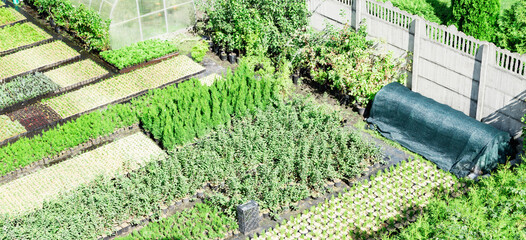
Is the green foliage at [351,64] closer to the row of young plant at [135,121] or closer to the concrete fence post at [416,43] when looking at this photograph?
the concrete fence post at [416,43]

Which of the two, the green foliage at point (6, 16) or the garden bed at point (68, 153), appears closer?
the garden bed at point (68, 153)

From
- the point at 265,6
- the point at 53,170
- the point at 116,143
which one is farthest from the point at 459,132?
the point at 53,170

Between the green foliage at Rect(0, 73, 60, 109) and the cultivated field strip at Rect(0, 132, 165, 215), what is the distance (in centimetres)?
423

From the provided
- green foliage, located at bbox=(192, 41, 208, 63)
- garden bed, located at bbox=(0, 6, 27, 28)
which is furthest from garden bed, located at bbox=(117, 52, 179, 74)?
garden bed, located at bbox=(0, 6, 27, 28)

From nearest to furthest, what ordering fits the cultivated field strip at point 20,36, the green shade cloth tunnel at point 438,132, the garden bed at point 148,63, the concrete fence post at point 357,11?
1. the green shade cloth tunnel at point 438,132
2. the concrete fence post at point 357,11
3. the garden bed at point 148,63
4. the cultivated field strip at point 20,36

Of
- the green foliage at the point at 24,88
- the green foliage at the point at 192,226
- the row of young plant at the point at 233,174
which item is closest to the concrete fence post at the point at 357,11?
the row of young plant at the point at 233,174

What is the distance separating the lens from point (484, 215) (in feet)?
42.4

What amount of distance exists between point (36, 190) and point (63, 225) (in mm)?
2101

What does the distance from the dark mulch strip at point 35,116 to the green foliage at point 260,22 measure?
254 inches

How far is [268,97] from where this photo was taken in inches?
750

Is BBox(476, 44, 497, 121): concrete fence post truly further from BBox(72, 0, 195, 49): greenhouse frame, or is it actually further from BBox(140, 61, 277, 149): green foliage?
BBox(72, 0, 195, 49): greenhouse frame

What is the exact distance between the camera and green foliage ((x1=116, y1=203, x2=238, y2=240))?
46.9 feet

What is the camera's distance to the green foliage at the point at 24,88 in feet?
65.6

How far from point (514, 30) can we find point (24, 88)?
16567 mm
